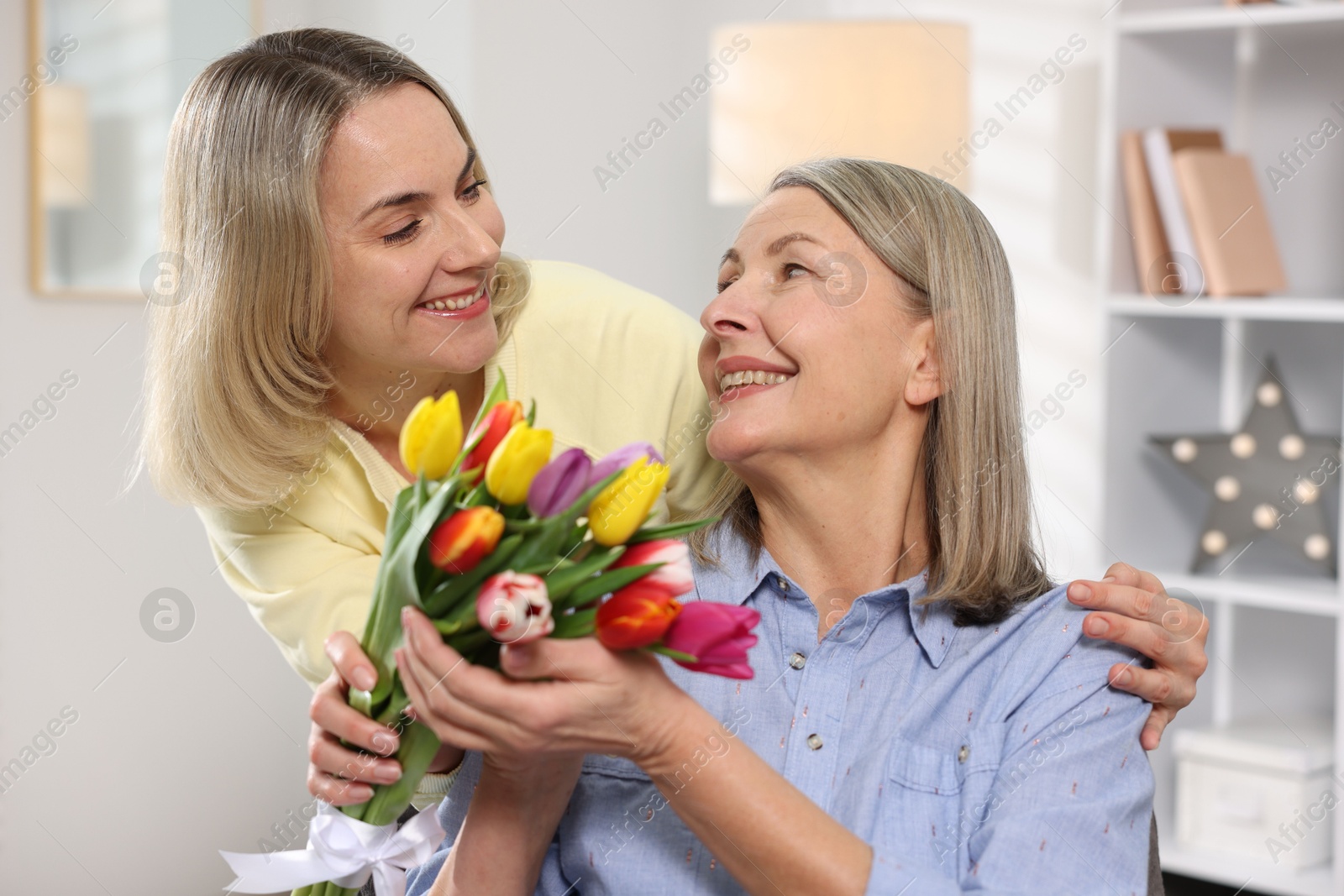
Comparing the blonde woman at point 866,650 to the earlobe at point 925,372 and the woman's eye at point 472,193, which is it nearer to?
the earlobe at point 925,372

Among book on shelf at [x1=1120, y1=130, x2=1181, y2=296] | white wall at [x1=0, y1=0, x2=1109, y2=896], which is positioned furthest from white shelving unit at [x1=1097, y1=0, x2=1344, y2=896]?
white wall at [x1=0, y1=0, x2=1109, y2=896]

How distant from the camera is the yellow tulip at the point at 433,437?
0.88m

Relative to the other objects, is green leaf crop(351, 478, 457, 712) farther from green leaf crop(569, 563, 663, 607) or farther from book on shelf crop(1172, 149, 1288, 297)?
book on shelf crop(1172, 149, 1288, 297)

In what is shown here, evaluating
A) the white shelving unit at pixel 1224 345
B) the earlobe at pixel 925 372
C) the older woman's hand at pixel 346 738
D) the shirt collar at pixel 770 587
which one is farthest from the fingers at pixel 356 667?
the white shelving unit at pixel 1224 345

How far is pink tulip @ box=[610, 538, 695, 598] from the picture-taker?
2.90 feet

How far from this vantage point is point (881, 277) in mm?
1341

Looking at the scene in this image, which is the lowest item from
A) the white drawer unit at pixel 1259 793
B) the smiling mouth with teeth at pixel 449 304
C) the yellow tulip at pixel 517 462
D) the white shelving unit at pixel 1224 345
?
the white drawer unit at pixel 1259 793

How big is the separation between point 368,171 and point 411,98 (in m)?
0.12

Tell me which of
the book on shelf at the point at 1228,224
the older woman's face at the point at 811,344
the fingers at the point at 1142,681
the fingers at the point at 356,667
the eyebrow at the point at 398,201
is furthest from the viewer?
the book on shelf at the point at 1228,224

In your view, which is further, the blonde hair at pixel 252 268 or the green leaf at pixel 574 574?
the blonde hair at pixel 252 268

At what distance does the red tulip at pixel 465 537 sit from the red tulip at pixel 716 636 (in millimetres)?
143

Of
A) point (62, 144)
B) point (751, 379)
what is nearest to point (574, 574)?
point (751, 379)

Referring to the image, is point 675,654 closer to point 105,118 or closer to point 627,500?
point 627,500

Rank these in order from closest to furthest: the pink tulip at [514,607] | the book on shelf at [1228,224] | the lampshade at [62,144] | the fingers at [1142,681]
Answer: the pink tulip at [514,607], the fingers at [1142,681], the lampshade at [62,144], the book on shelf at [1228,224]
